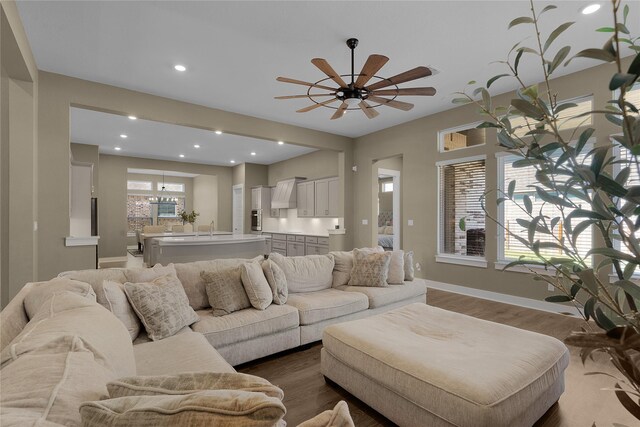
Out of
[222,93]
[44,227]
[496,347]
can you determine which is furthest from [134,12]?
[496,347]

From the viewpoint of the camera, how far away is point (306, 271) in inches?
144

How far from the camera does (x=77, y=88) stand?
4137 mm

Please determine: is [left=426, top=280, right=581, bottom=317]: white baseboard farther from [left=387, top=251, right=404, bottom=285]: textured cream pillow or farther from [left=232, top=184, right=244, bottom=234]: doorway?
[left=232, top=184, right=244, bottom=234]: doorway

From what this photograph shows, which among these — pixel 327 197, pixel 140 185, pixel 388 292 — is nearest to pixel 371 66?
pixel 388 292

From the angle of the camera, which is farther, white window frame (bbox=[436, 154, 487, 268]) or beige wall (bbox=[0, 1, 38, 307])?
white window frame (bbox=[436, 154, 487, 268])

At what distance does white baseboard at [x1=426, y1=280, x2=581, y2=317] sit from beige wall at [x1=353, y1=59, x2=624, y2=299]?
7cm

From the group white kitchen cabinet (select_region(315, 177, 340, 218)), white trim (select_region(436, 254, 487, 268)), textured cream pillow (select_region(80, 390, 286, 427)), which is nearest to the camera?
textured cream pillow (select_region(80, 390, 286, 427))

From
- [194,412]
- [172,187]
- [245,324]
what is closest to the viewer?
[194,412]

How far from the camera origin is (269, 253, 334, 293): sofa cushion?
351 cm

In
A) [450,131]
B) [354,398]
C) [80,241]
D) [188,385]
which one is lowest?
[354,398]

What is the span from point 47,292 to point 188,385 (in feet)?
4.67

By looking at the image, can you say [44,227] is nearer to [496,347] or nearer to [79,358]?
[79,358]

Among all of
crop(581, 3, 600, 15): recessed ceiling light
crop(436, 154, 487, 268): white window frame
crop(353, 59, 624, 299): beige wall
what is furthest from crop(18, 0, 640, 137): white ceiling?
crop(436, 154, 487, 268): white window frame

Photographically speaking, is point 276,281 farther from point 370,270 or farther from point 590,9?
point 590,9
